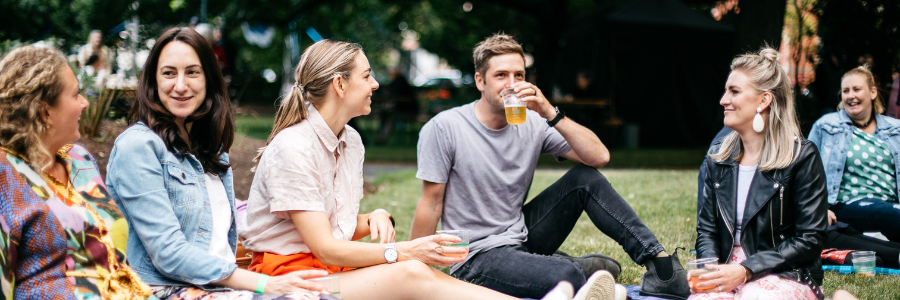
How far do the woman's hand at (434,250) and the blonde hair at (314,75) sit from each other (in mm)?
679

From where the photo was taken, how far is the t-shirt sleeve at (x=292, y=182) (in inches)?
92.4

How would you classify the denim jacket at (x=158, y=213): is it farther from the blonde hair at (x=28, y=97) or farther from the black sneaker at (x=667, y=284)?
Result: the black sneaker at (x=667, y=284)

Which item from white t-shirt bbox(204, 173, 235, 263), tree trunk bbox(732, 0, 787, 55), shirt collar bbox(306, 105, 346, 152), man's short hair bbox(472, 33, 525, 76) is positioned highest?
tree trunk bbox(732, 0, 787, 55)

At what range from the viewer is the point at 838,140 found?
4.27m

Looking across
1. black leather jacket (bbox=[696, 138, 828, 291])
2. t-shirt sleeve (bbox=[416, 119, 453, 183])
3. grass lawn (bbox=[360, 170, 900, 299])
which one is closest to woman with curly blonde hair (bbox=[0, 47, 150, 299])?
t-shirt sleeve (bbox=[416, 119, 453, 183])

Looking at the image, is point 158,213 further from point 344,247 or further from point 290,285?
point 344,247

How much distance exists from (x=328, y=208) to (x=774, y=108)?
190cm

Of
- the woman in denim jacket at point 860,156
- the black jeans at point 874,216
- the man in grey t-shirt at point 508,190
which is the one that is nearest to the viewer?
the man in grey t-shirt at point 508,190

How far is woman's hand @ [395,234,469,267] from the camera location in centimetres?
239

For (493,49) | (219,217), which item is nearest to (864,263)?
(493,49)

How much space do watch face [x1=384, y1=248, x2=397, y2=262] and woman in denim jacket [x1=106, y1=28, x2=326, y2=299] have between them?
0.34 metres

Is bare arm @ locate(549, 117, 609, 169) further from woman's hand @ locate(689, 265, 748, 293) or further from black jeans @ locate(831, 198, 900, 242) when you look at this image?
black jeans @ locate(831, 198, 900, 242)

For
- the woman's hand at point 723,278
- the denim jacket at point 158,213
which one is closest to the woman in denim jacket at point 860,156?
the woman's hand at point 723,278

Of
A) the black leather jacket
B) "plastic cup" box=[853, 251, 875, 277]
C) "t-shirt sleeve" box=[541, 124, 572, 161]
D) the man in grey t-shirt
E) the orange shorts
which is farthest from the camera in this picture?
"plastic cup" box=[853, 251, 875, 277]
